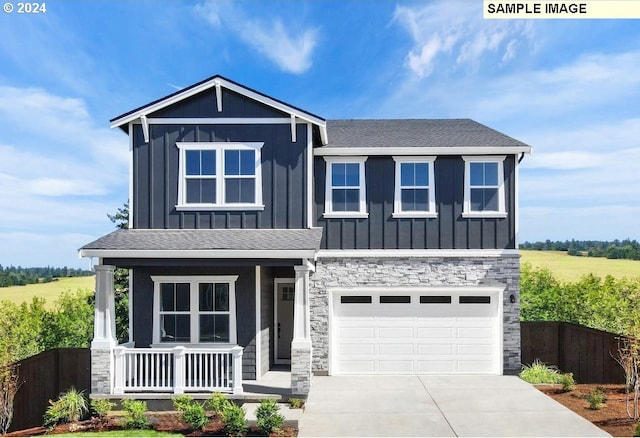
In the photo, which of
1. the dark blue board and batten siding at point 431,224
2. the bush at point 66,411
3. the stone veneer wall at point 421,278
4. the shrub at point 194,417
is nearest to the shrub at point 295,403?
the shrub at point 194,417

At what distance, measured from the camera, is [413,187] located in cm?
1407

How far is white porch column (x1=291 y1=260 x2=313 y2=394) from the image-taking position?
1089 centimetres

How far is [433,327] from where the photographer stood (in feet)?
45.6

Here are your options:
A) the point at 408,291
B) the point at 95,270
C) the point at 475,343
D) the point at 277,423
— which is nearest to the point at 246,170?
the point at 95,270

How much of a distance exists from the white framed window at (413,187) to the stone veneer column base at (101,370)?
7722mm

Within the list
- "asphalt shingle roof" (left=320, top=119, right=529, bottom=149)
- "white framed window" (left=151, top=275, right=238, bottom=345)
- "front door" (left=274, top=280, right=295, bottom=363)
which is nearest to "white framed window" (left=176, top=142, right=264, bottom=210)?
"white framed window" (left=151, top=275, right=238, bottom=345)

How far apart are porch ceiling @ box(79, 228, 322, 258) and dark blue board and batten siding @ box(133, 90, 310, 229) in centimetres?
47

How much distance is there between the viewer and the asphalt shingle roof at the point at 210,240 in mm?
11180

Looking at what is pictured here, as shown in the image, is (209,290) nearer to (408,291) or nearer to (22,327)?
Result: (408,291)

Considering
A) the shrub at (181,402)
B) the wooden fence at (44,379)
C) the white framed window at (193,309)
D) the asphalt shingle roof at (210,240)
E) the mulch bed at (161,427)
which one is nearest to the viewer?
the mulch bed at (161,427)

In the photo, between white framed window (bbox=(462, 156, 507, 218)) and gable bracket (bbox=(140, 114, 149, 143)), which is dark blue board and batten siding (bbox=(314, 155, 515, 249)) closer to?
white framed window (bbox=(462, 156, 507, 218))

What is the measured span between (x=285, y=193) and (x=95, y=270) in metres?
4.56

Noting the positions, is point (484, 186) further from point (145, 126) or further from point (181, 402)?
point (181, 402)

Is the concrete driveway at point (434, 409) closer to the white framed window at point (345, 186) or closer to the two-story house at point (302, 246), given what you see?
the two-story house at point (302, 246)
